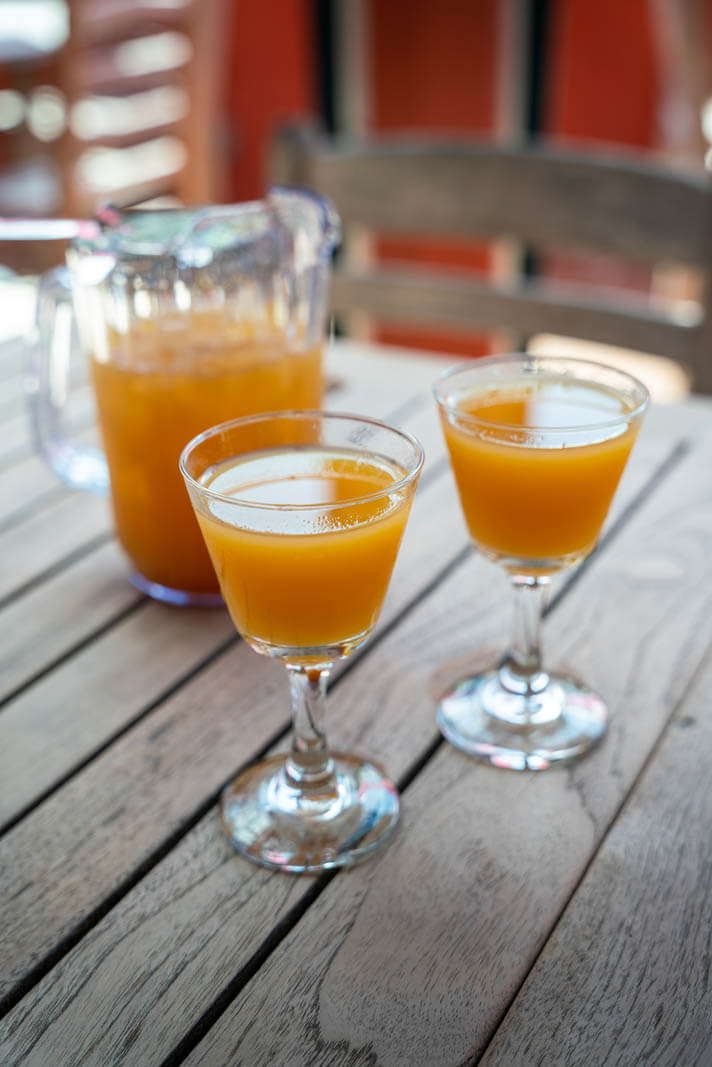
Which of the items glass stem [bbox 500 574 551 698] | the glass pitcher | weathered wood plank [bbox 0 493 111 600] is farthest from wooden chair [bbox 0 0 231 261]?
glass stem [bbox 500 574 551 698]

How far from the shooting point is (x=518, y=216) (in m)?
1.39

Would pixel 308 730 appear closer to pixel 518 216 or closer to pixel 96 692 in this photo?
pixel 96 692

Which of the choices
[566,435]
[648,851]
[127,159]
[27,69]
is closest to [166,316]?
[566,435]

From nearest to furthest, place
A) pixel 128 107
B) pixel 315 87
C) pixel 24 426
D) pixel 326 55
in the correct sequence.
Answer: pixel 24 426 → pixel 128 107 → pixel 326 55 → pixel 315 87

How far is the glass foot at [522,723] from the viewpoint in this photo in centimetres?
67

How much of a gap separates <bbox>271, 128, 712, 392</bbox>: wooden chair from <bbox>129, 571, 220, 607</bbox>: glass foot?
70 centimetres

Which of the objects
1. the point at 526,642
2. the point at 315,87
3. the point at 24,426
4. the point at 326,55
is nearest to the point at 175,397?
the point at 526,642

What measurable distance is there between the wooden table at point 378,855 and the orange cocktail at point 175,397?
2.6 inches

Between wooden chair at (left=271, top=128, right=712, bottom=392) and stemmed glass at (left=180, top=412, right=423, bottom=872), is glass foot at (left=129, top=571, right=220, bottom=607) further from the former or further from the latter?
wooden chair at (left=271, top=128, right=712, bottom=392)

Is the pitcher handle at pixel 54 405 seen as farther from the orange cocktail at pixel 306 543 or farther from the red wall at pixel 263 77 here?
the red wall at pixel 263 77

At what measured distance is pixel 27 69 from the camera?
10.5 feet

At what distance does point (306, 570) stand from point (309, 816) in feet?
0.50

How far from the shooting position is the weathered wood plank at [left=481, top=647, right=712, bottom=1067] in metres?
0.49

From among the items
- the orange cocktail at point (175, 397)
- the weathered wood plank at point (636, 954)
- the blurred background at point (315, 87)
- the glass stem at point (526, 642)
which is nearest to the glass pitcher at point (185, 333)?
the orange cocktail at point (175, 397)
